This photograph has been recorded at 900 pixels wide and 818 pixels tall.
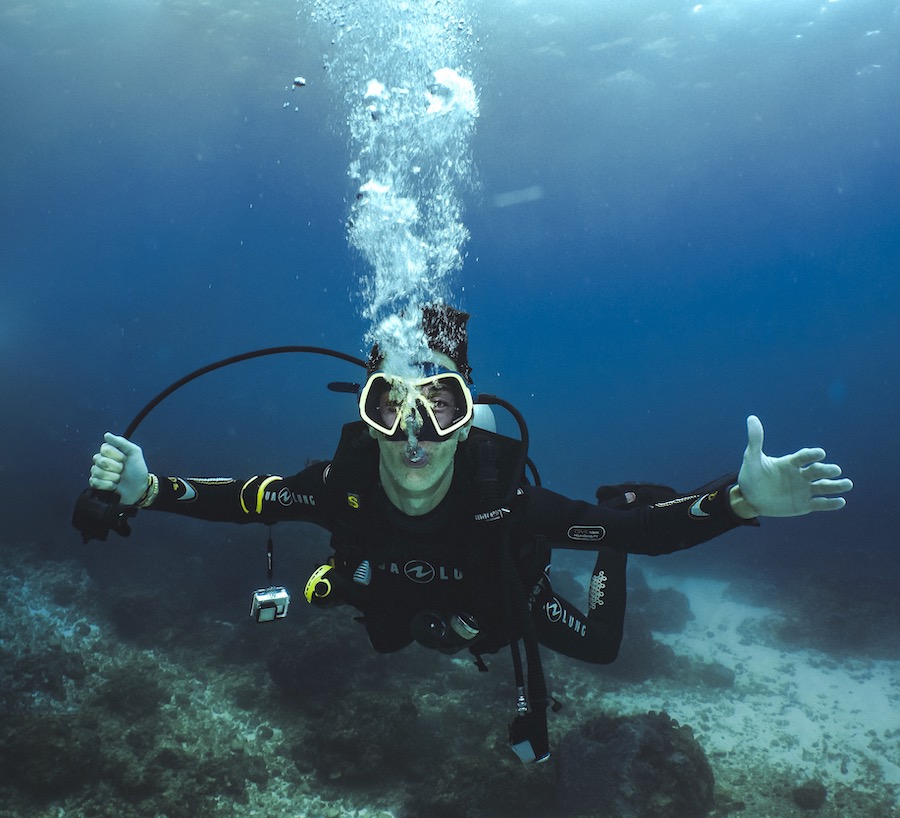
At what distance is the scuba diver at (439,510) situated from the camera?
3098 mm

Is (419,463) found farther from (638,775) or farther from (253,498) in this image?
(638,775)

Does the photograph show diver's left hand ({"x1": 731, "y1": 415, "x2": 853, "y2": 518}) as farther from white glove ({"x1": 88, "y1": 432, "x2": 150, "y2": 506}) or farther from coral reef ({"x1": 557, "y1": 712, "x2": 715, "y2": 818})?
coral reef ({"x1": 557, "y1": 712, "x2": 715, "y2": 818})

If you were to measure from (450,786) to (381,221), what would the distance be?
8146 millimetres

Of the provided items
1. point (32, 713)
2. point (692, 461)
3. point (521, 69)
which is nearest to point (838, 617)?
point (32, 713)

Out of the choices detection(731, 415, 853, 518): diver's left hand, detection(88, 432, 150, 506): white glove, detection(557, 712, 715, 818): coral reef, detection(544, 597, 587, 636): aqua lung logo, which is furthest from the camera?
detection(557, 712, 715, 818): coral reef

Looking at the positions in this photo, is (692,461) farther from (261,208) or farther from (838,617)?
(261,208)

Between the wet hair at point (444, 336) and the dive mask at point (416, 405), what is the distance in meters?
0.46

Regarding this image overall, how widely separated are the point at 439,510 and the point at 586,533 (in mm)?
986

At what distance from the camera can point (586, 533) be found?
11.5ft

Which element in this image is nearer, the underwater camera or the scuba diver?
the scuba diver

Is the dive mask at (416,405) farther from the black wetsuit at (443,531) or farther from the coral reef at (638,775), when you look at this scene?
the coral reef at (638,775)

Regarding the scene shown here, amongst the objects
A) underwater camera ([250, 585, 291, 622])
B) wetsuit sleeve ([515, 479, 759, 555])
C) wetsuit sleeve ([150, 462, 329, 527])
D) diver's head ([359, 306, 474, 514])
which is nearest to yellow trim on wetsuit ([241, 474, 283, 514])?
wetsuit sleeve ([150, 462, 329, 527])

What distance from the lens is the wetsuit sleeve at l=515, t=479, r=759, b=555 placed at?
9.93 feet

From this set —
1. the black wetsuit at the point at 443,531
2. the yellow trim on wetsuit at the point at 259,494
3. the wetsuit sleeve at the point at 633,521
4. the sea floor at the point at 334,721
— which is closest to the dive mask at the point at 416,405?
the black wetsuit at the point at 443,531
